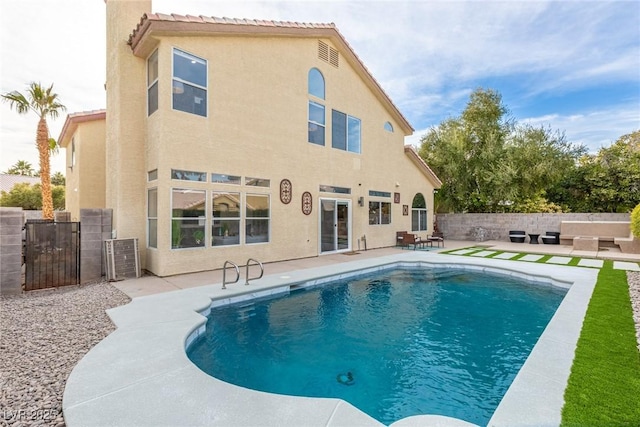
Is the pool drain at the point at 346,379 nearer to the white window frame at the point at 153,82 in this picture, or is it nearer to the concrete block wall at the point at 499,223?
the white window frame at the point at 153,82

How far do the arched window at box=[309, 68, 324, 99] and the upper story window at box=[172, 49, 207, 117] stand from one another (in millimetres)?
4726

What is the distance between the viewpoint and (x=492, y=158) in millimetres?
21438

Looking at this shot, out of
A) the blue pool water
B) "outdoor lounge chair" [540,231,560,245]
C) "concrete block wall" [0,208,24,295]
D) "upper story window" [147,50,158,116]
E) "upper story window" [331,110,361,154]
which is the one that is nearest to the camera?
the blue pool water

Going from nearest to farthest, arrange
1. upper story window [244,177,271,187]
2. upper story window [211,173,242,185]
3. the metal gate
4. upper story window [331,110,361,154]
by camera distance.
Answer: the metal gate < upper story window [211,173,242,185] < upper story window [244,177,271,187] < upper story window [331,110,361,154]

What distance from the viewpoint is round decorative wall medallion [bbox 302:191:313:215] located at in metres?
12.5

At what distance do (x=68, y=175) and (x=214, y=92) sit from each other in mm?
13062

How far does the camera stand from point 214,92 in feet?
32.2

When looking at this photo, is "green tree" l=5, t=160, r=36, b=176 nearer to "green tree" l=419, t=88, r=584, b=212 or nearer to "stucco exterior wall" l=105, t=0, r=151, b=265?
"stucco exterior wall" l=105, t=0, r=151, b=265

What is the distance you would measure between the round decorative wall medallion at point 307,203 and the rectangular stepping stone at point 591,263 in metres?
10.2

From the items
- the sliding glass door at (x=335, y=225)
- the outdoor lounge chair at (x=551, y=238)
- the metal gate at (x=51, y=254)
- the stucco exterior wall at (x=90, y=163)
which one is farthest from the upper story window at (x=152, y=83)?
the outdoor lounge chair at (x=551, y=238)

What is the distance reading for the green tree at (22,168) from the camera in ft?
159

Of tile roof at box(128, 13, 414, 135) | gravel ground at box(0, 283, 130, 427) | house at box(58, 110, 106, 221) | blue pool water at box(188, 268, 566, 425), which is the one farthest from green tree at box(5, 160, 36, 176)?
blue pool water at box(188, 268, 566, 425)

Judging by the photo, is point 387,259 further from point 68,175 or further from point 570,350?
point 68,175

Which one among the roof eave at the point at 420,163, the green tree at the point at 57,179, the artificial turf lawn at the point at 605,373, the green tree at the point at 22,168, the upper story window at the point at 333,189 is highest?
the green tree at the point at 22,168
